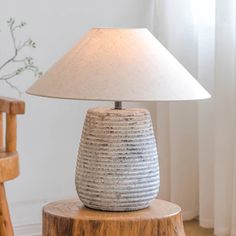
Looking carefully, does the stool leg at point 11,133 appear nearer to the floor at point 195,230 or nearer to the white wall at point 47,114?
the white wall at point 47,114

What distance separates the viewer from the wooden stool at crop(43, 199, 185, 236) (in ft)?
5.37

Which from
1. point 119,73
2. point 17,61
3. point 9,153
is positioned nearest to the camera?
point 119,73

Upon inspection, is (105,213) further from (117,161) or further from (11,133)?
(11,133)

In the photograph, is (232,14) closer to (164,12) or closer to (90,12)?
(164,12)

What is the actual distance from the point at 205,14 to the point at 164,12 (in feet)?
0.75

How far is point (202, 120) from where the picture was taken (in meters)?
2.79

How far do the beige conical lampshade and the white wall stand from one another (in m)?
1.10

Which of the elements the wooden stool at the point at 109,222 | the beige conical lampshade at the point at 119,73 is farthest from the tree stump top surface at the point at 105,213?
the beige conical lampshade at the point at 119,73

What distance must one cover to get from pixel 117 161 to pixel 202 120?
117 centimetres

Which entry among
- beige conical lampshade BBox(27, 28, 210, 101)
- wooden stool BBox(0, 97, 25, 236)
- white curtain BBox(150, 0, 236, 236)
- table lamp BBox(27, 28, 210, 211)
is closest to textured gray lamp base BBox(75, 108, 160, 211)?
table lamp BBox(27, 28, 210, 211)

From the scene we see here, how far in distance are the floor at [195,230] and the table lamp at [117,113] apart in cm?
108

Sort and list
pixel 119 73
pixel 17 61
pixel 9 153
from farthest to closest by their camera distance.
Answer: pixel 17 61
pixel 9 153
pixel 119 73

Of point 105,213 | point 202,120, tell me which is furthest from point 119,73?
point 202,120

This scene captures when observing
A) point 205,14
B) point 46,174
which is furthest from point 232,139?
point 46,174
